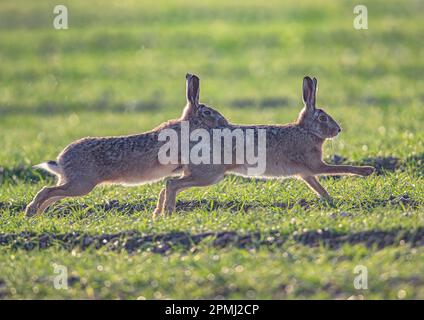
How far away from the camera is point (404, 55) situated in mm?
22000

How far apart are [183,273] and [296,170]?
2.72 m

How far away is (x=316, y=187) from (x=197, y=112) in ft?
4.80

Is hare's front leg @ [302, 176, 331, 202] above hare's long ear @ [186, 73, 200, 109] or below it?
below

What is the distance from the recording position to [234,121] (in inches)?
589

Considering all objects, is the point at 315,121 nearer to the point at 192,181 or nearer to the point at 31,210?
the point at 192,181

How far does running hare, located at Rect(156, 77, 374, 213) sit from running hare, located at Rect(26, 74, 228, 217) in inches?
12.5

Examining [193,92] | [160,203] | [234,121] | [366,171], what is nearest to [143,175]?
[160,203]

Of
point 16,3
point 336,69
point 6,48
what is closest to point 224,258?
point 336,69

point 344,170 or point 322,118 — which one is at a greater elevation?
point 322,118

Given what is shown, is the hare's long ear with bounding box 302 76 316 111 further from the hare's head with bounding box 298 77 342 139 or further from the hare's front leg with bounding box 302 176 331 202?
the hare's front leg with bounding box 302 176 331 202

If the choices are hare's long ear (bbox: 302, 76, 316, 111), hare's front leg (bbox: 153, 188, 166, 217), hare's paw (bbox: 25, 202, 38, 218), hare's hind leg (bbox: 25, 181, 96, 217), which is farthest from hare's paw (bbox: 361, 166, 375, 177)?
hare's paw (bbox: 25, 202, 38, 218)

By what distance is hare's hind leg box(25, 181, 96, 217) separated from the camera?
28.9 ft

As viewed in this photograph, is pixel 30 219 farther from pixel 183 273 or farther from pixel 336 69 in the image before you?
pixel 336 69
